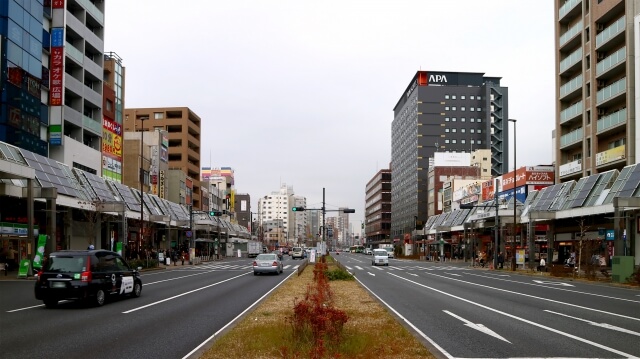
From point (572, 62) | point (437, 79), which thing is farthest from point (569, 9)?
point (437, 79)

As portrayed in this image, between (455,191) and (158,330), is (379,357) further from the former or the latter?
(455,191)

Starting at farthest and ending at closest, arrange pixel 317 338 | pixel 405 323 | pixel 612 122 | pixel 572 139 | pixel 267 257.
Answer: pixel 572 139
pixel 612 122
pixel 267 257
pixel 405 323
pixel 317 338

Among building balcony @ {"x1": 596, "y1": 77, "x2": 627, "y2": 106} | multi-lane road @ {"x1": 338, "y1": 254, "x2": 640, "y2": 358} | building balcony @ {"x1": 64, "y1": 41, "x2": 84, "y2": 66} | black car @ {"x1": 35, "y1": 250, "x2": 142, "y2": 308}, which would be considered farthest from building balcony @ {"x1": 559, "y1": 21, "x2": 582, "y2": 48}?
black car @ {"x1": 35, "y1": 250, "x2": 142, "y2": 308}

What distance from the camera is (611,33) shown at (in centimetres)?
4872

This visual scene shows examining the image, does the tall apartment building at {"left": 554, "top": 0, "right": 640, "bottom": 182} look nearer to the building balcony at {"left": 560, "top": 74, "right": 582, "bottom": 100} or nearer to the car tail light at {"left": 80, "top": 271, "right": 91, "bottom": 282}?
the building balcony at {"left": 560, "top": 74, "right": 582, "bottom": 100}

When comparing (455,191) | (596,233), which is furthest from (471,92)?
Answer: (596,233)

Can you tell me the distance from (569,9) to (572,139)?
13380 mm

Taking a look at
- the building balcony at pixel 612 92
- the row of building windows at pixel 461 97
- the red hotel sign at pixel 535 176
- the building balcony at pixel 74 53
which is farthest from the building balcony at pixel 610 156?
the row of building windows at pixel 461 97

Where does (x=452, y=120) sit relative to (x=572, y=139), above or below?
above

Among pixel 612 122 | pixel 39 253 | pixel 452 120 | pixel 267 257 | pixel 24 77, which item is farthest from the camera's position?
pixel 452 120

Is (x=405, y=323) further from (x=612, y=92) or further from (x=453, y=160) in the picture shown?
(x=453, y=160)

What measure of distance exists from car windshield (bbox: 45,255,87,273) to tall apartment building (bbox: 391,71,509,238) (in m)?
129

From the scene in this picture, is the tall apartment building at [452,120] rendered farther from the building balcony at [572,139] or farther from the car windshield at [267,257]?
the car windshield at [267,257]

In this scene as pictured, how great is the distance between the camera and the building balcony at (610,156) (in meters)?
46.6
